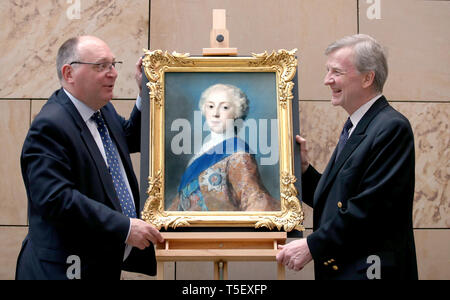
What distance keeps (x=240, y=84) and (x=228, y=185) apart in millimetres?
675

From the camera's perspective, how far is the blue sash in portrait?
148 inches

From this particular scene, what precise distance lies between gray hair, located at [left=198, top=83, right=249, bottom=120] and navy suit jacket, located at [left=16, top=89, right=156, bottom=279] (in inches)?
31.2

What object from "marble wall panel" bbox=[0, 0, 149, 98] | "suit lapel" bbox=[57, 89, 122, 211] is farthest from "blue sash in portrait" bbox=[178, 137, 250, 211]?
"marble wall panel" bbox=[0, 0, 149, 98]

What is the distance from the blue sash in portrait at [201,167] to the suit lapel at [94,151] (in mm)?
434

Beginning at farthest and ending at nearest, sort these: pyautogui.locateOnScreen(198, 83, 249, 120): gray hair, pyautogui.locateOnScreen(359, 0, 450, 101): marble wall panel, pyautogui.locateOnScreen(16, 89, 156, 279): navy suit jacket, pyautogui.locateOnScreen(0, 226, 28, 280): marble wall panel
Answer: pyautogui.locateOnScreen(359, 0, 450, 101): marble wall panel < pyautogui.locateOnScreen(0, 226, 28, 280): marble wall panel < pyautogui.locateOnScreen(198, 83, 249, 120): gray hair < pyautogui.locateOnScreen(16, 89, 156, 279): navy suit jacket

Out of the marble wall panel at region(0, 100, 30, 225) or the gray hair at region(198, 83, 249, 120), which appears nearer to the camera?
the gray hair at region(198, 83, 249, 120)

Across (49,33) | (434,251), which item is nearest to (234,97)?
(49,33)

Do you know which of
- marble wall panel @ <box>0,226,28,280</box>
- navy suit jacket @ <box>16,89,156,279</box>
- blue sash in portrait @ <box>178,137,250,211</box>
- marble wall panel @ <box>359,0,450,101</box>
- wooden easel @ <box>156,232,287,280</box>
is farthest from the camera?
marble wall panel @ <box>359,0,450,101</box>

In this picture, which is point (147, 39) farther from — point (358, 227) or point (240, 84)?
point (358, 227)

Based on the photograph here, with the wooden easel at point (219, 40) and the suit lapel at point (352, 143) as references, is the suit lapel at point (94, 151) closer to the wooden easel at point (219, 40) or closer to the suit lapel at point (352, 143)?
the wooden easel at point (219, 40)

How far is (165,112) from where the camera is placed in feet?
12.6

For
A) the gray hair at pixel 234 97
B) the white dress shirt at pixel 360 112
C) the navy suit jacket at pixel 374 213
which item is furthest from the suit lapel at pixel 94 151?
the white dress shirt at pixel 360 112

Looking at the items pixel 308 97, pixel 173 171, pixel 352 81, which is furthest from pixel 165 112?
pixel 308 97

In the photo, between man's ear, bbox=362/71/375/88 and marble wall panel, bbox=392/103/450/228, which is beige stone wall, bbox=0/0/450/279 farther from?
man's ear, bbox=362/71/375/88
